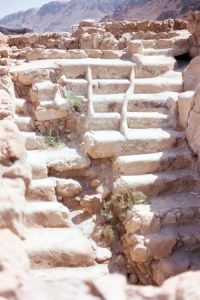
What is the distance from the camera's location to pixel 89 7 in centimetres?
5600

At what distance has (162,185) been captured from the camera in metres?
6.31

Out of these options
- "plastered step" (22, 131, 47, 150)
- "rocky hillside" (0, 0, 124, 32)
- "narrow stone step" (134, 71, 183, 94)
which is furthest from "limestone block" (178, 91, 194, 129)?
"rocky hillside" (0, 0, 124, 32)

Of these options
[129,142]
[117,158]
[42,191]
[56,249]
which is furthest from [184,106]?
[56,249]

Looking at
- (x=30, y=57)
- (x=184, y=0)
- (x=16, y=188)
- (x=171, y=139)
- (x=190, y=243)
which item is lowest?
(x=184, y=0)

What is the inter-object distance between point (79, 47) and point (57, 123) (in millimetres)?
4208

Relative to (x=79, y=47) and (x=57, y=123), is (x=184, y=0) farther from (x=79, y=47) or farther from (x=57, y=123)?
(x=57, y=123)

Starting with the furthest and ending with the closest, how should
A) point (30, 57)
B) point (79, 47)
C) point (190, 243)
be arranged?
point (79, 47)
point (30, 57)
point (190, 243)

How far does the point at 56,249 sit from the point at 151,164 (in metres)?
1.94

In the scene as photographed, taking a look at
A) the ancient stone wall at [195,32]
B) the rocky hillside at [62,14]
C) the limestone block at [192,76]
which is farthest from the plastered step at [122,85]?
the rocky hillside at [62,14]

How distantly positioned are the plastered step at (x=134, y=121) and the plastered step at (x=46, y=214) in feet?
5.35

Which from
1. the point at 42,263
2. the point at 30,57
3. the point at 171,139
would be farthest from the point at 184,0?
the point at 42,263

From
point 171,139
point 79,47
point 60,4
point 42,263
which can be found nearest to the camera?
point 42,263

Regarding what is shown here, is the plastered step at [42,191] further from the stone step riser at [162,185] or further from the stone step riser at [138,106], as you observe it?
the stone step riser at [138,106]

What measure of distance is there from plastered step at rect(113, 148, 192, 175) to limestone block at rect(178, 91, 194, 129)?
23.1 inches
